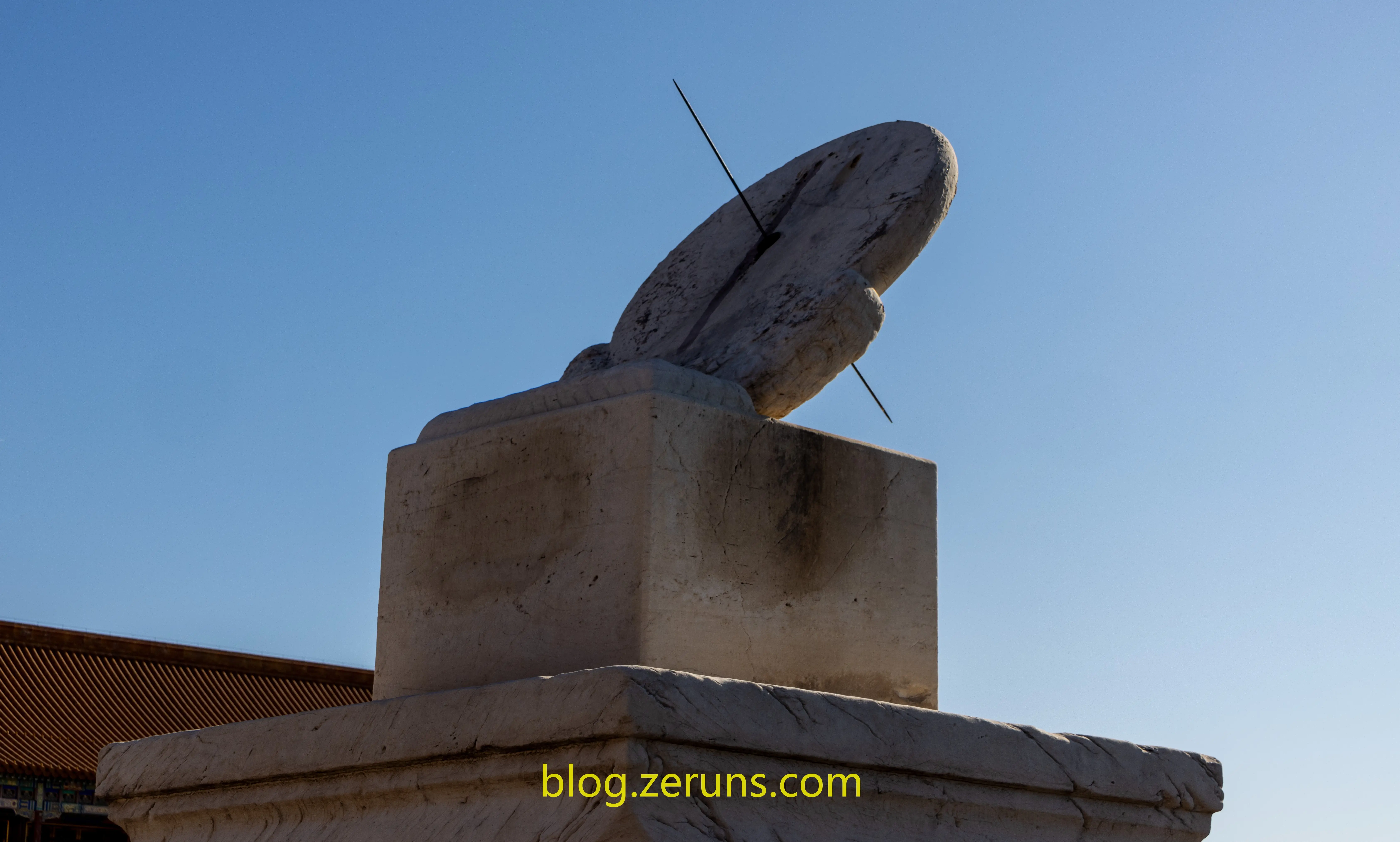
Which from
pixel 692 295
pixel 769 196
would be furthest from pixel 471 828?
pixel 769 196

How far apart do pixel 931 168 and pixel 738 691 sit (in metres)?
1.31

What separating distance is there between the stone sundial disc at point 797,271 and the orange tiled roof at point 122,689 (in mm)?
13676

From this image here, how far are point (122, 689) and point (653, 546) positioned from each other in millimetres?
17856

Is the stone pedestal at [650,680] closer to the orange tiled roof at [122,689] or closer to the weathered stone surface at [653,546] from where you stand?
the weathered stone surface at [653,546]

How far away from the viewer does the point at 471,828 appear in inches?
85.0

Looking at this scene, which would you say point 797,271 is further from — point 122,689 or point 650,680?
point 122,689

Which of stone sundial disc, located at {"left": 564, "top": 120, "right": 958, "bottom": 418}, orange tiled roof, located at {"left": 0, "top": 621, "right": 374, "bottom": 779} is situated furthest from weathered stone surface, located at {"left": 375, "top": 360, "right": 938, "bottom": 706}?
orange tiled roof, located at {"left": 0, "top": 621, "right": 374, "bottom": 779}

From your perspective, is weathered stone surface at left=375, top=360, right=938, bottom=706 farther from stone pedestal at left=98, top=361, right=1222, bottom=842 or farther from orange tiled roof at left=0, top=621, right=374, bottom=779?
orange tiled roof at left=0, top=621, right=374, bottom=779

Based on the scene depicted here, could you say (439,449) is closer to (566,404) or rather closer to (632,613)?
(566,404)

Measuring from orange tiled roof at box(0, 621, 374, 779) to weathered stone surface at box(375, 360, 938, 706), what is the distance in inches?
550

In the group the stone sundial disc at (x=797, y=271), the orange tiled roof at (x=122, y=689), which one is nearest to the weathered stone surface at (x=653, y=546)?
the stone sundial disc at (x=797, y=271)

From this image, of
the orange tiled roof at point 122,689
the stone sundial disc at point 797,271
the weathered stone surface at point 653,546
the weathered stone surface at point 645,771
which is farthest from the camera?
the orange tiled roof at point 122,689

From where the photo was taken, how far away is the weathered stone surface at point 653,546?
7.63 feet

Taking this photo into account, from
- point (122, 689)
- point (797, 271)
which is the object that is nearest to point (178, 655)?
point (122, 689)
